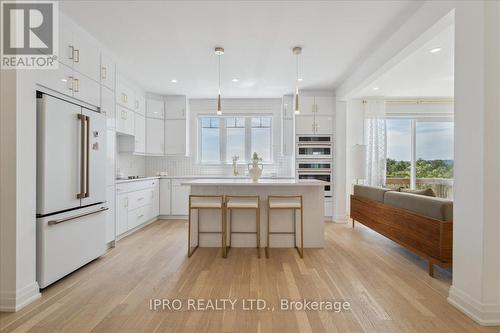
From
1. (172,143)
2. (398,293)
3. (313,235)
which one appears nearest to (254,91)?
(172,143)

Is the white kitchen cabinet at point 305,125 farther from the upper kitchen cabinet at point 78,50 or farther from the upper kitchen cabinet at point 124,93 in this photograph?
the upper kitchen cabinet at point 78,50

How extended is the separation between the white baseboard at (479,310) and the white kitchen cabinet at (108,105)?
13.8 ft

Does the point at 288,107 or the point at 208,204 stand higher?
the point at 288,107

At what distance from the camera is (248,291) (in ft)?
7.75

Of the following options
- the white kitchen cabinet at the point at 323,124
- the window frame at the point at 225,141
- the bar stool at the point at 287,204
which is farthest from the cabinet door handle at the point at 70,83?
the white kitchen cabinet at the point at 323,124

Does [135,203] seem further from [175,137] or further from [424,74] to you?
[424,74]

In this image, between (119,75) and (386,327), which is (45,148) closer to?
(119,75)

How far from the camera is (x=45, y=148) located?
238cm

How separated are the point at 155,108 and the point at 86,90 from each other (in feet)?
8.72

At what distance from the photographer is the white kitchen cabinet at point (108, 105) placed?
3443mm

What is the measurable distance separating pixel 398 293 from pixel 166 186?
4681 mm

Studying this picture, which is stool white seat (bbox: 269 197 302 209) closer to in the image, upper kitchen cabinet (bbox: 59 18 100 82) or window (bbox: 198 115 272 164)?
upper kitchen cabinet (bbox: 59 18 100 82)

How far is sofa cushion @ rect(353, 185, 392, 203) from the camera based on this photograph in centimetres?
381

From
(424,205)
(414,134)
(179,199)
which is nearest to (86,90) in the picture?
(179,199)
